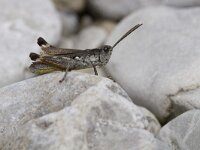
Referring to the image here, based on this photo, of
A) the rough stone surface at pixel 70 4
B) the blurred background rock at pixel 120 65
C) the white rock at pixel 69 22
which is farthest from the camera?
the rough stone surface at pixel 70 4

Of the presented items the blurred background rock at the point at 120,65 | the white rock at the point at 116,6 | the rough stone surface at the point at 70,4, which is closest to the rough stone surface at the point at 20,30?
the blurred background rock at the point at 120,65

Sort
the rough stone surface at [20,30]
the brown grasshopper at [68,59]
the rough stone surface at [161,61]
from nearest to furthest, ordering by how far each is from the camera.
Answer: the brown grasshopper at [68,59]
the rough stone surface at [161,61]
the rough stone surface at [20,30]

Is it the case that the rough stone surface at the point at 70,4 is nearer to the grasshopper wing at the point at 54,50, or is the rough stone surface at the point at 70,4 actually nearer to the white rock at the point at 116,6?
the white rock at the point at 116,6

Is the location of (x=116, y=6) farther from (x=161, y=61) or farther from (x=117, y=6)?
(x=161, y=61)

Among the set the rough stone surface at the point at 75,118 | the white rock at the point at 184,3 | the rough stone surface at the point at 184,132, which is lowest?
the rough stone surface at the point at 184,132

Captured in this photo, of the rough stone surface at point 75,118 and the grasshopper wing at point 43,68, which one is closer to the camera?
the rough stone surface at point 75,118

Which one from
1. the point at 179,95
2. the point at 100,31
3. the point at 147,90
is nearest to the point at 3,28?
the point at 100,31

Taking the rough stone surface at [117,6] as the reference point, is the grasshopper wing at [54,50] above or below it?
below
